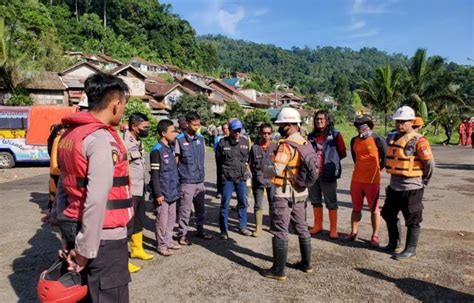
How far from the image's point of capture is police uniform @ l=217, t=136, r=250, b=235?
5.93m

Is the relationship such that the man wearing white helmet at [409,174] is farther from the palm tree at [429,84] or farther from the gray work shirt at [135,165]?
the palm tree at [429,84]

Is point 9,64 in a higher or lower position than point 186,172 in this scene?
higher

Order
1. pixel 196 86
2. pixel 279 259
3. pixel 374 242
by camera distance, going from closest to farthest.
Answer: pixel 279 259 < pixel 374 242 < pixel 196 86

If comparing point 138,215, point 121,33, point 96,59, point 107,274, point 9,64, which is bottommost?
point 138,215

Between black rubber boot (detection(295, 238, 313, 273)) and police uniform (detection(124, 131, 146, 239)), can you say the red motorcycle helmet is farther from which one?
black rubber boot (detection(295, 238, 313, 273))

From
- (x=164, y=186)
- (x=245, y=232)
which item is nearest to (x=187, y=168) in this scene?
(x=164, y=186)

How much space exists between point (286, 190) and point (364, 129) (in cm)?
206

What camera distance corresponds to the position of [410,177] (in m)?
4.92

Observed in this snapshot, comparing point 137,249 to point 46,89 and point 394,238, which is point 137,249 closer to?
point 394,238

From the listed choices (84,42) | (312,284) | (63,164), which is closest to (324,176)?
(312,284)

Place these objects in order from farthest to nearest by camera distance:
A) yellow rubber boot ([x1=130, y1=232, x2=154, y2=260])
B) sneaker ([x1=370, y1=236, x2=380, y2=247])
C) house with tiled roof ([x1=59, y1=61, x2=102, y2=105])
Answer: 1. house with tiled roof ([x1=59, y1=61, x2=102, y2=105])
2. sneaker ([x1=370, y1=236, x2=380, y2=247])
3. yellow rubber boot ([x1=130, y1=232, x2=154, y2=260])

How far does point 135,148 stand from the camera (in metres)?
4.81

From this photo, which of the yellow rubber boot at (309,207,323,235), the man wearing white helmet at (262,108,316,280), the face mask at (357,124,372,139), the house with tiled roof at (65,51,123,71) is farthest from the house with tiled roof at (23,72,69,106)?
the man wearing white helmet at (262,108,316,280)

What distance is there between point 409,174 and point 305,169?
5.36ft
